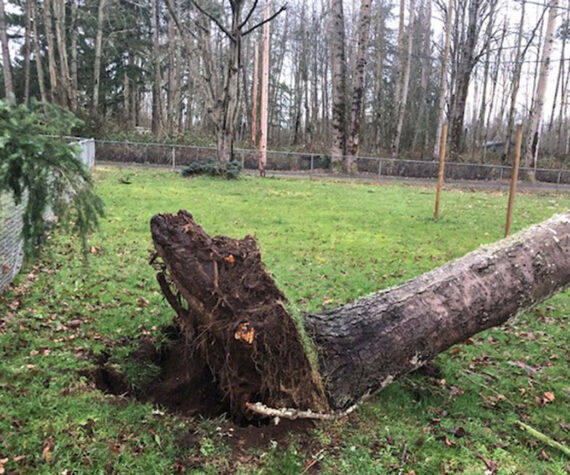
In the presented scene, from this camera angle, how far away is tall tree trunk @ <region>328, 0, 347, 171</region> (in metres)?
21.1

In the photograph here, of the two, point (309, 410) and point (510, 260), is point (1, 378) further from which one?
point (510, 260)

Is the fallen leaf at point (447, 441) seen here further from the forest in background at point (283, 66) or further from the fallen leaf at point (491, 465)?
the forest in background at point (283, 66)

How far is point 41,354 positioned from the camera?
3975 millimetres

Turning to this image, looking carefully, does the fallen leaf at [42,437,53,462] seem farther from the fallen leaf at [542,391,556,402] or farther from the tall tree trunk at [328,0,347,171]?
the tall tree trunk at [328,0,347,171]

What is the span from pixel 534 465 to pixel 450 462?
21.7 inches

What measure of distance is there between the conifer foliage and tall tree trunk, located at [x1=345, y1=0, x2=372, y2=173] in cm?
1978

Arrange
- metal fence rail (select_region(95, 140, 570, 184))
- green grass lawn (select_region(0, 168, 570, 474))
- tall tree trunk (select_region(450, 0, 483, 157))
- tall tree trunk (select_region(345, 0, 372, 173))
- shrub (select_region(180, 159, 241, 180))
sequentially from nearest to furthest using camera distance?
green grass lawn (select_region(0, 168, 570, 474)), shrub (select_region(180, 159, 241, 180)), tall tree trunk (select_region(345, 0, 372, 173)), metal fence rail (select_region(95, 140, 570, 184)), tall tree trunk (select_region(450, 0, 483, 157))

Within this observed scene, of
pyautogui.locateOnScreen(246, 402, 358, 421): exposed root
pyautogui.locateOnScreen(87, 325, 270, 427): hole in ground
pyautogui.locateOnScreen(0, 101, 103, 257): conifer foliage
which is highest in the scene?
pyautogui.locateOnScreen(0, 101, 103, 257): conifer foliage

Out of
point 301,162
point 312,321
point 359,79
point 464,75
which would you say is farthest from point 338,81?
point 312,321

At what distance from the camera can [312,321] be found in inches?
140

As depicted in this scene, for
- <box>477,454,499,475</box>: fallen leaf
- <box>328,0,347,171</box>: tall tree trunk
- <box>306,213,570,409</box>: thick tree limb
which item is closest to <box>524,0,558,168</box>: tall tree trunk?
<box>328,0,347,171</box>: tall tree trunk

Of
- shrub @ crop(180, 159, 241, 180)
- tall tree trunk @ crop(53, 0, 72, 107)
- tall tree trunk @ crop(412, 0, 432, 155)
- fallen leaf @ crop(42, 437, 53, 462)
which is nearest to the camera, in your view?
fallen leaf @ crop(42, 437, 53, 462)

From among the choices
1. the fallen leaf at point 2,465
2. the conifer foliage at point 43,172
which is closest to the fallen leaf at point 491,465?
the fallen leaf at point 2,465

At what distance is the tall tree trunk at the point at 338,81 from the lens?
21.1 metres
